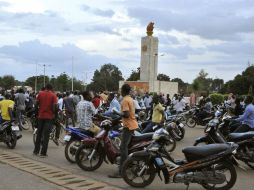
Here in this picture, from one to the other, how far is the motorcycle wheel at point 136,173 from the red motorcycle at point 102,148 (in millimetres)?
1099

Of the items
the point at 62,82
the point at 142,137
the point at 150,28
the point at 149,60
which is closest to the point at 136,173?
the point at 142,137

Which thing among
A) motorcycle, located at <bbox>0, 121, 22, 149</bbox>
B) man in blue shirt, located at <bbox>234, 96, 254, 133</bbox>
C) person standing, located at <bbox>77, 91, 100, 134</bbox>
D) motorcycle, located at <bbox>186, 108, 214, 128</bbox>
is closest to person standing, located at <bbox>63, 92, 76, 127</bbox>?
motorcycle, located at <bbox>186, 108, 214, 128</bbox>

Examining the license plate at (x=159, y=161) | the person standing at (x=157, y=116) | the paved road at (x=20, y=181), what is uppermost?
the person standing at (x=157, y=116)

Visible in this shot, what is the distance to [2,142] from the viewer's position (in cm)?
1470

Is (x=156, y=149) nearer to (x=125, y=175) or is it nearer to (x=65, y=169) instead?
(x=125, y=175)

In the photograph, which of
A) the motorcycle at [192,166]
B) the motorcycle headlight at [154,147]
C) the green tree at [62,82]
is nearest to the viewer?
the motorcycle at [192,166]

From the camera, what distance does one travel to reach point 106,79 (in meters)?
113

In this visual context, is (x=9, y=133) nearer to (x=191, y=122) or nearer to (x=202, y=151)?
(x=202, y=151)

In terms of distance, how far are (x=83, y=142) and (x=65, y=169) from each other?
818mm

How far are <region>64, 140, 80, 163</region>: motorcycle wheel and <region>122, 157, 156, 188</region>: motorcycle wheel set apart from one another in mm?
2708

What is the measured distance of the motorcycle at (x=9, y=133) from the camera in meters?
13.7

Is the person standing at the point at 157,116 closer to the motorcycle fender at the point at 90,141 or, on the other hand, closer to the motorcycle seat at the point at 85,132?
the motorcycle seat at the point at 85,132

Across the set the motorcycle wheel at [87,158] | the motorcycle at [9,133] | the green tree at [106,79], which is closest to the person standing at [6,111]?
the motorcycle at [9,133]

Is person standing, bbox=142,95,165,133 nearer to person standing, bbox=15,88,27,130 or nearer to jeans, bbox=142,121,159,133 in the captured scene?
jeans, bbox=142,121,159,133
